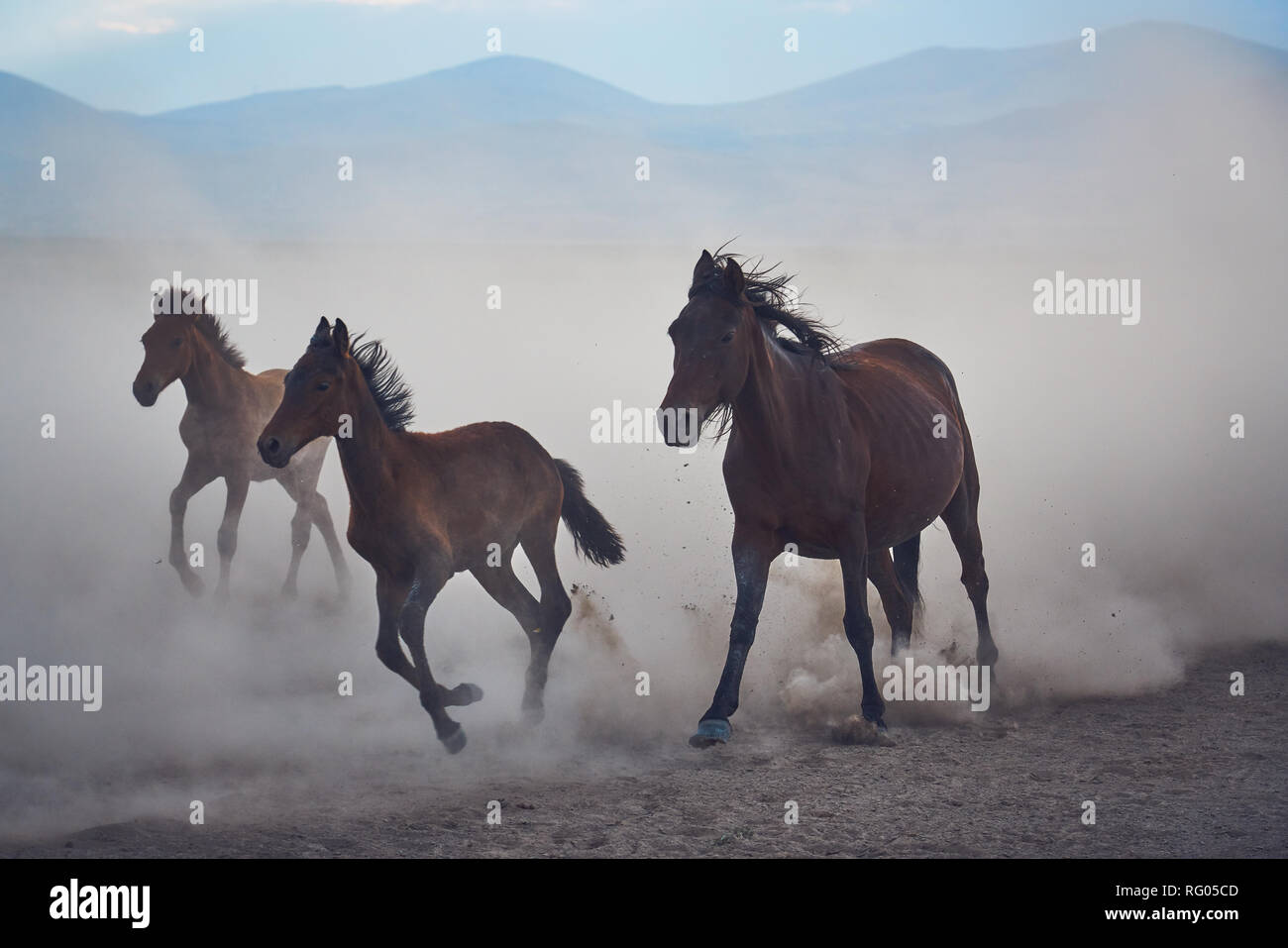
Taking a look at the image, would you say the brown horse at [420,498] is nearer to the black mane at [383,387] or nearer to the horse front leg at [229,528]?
the black mane at [383,387]

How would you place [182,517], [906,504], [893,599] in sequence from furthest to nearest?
[182,517] < [893,599] < [906,504]

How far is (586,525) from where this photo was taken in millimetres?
8133

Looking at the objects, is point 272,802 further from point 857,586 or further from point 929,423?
point 929,423

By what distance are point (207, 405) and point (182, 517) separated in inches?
34.1

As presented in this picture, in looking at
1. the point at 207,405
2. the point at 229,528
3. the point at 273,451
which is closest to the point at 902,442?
the point at 273,451

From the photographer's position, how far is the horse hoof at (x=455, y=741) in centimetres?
667

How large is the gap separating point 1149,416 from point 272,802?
13.8 meters

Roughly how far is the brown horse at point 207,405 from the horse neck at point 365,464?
3093 millimetres

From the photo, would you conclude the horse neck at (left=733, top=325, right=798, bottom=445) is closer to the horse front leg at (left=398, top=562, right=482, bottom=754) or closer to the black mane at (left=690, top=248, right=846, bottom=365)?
the black mane at (left=690, top=248, right=846, bottom=365)

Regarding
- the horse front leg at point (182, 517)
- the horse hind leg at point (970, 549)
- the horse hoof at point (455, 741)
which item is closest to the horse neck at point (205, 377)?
the horse front leg at point (182, 517)

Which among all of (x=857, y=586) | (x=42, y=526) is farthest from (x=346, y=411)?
(x=42, y=526)

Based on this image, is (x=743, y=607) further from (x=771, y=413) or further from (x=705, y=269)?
(x=705, y=269)

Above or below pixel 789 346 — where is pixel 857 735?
below

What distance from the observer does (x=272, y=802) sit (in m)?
5.95
